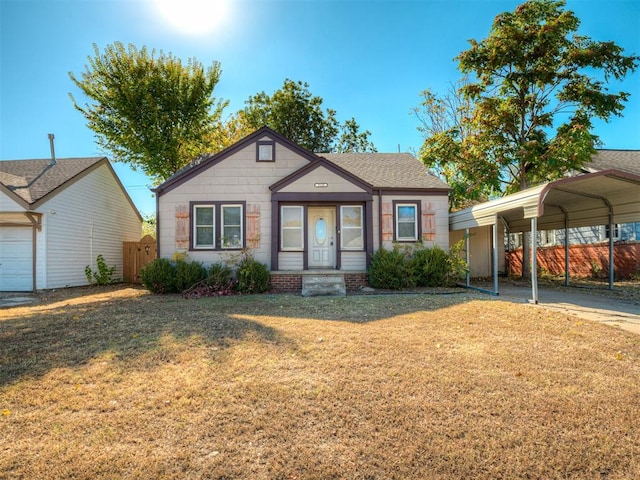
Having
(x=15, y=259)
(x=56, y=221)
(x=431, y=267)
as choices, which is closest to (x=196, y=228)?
(x=56, y=221)

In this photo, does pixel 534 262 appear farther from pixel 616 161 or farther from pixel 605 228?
pixel 616 161

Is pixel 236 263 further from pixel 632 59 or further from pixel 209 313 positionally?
pixel 632 59

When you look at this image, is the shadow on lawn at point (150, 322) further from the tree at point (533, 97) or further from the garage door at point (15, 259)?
the tree at point (533, 97)

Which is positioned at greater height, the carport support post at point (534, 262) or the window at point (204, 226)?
the window at point (204, 226)

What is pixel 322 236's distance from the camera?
11523mm

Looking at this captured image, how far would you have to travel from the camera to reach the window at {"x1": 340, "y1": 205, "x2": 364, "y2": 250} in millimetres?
11258

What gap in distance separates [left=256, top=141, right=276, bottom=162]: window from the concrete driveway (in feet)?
27.2

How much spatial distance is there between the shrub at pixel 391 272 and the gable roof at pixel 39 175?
40.1 feet

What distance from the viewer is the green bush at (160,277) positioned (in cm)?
1011

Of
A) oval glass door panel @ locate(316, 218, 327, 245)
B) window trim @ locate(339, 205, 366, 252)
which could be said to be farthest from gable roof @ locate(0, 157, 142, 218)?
window trim @ locate(339, 205, 366, 252)

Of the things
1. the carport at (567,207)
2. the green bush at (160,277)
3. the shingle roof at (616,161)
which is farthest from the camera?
the shingle roof at (616,161)

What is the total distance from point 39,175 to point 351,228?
43.4 feet

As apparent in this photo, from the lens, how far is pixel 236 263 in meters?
10.7

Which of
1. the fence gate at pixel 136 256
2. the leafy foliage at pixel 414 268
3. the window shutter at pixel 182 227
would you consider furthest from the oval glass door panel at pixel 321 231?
the fence gate at pixel 136 256
